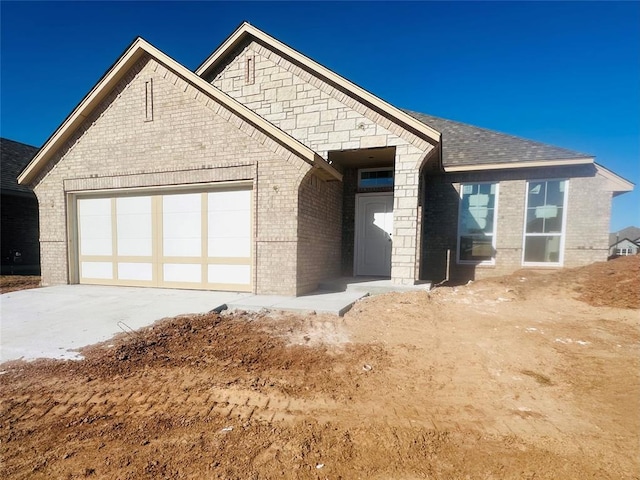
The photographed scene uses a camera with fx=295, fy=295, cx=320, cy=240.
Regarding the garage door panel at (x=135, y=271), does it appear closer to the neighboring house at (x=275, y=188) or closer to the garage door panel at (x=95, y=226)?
the neighboring house at (x=275, y=188)

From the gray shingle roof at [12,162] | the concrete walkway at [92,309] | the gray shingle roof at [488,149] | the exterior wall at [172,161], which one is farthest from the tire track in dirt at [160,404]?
the gray shingle roof at [12,162]

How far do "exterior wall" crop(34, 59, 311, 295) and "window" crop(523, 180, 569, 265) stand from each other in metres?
7.94

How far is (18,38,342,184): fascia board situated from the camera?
669 cm

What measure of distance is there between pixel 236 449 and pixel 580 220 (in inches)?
457

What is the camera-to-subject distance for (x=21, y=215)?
1384cm

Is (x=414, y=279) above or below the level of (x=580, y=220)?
below

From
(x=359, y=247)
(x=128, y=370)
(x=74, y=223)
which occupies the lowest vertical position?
(x=128, y=370)

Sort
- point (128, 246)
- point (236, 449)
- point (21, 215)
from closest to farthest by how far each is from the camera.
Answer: point (236, 449) → point (128, 246) → point (21, 215)

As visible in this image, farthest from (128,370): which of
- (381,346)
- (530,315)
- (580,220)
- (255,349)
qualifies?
(580,220)

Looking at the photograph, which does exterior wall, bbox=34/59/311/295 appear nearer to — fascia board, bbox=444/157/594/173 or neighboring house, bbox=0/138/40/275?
fascia board, bbox=444/157/594/173

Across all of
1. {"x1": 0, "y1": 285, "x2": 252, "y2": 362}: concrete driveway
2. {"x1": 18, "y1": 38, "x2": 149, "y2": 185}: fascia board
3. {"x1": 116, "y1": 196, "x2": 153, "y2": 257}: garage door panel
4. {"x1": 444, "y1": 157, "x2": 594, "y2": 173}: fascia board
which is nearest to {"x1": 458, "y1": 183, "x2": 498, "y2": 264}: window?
{"x1": 444, "y1": 157, "x2": 594, "y2": 173}: fascia board

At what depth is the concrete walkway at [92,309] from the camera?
4.37m

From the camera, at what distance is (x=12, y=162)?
15.0 metres

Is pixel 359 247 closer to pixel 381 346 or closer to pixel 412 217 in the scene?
pixel 412 217
